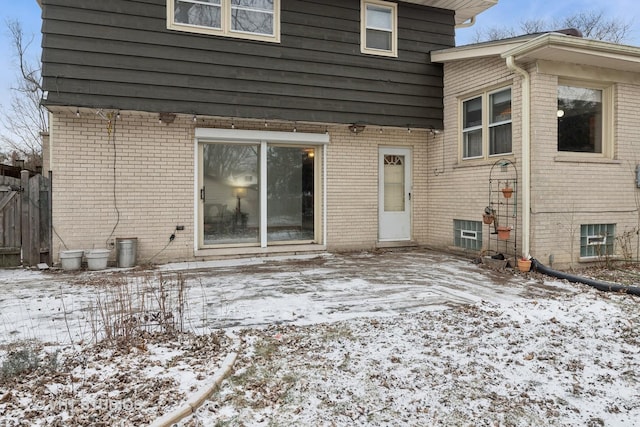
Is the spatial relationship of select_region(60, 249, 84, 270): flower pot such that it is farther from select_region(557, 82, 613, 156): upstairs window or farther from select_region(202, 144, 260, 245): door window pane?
select_region(557, 82, 613, 156): upstairs window

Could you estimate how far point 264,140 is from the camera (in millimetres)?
8680

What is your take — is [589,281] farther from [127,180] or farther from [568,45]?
[127,180]

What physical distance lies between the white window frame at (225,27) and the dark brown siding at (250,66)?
11 centimetres

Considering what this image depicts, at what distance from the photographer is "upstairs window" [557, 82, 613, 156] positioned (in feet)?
24.2

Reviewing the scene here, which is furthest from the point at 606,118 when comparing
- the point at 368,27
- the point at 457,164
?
the point at 368,27

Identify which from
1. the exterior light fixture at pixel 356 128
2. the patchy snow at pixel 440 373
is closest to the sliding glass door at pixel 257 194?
the exterior light fixture at pixel 356 128

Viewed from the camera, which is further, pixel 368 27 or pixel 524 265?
pixel 368 27

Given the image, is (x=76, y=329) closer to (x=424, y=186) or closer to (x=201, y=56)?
(x=201, y=56)

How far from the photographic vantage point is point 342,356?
11.2ft

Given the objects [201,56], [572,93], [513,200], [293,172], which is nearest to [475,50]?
[572,93]

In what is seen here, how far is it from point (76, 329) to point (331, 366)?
2.52 meters

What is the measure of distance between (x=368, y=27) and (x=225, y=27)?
3.10 metres

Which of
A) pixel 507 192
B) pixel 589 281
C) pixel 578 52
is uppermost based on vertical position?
pixel 578 52

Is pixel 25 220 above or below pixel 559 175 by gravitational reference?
below
